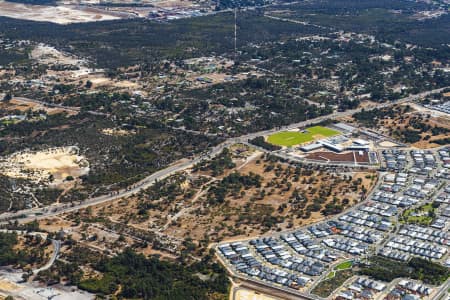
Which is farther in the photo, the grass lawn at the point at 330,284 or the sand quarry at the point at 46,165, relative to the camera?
the sand quarry at the point at 46,165

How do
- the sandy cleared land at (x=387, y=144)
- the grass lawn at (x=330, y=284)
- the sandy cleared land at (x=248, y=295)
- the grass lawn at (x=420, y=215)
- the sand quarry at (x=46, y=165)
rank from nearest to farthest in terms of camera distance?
the sandy cleared land at (x=248, y=295)
the grass lawn at (x=330, y=284)
the grass lawn at (x=420, y=215)
the sand quarry at (x=46, y=165)
the sandy cleared land at (x=387, y=144)

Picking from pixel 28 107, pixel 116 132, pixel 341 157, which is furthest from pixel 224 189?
pixel 28 107

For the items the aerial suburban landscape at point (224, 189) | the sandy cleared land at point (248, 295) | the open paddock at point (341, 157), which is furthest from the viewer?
the open paddock at point (341, 157)

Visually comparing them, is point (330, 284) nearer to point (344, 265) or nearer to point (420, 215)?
point (344, 265)

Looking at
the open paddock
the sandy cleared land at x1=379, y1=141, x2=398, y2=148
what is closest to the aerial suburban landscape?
the open paddock

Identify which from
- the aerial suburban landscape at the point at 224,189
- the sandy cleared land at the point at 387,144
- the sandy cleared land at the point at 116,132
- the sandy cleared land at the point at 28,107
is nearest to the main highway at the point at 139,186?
the aerial suburban landscape at the point at 224,189

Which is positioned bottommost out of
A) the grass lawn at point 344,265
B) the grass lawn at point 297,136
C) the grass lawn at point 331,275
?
the grass lawn at point 297,136

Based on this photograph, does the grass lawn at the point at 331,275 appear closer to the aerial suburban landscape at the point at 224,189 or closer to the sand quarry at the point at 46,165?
the aerial suburban landscape at the point at 224,189
